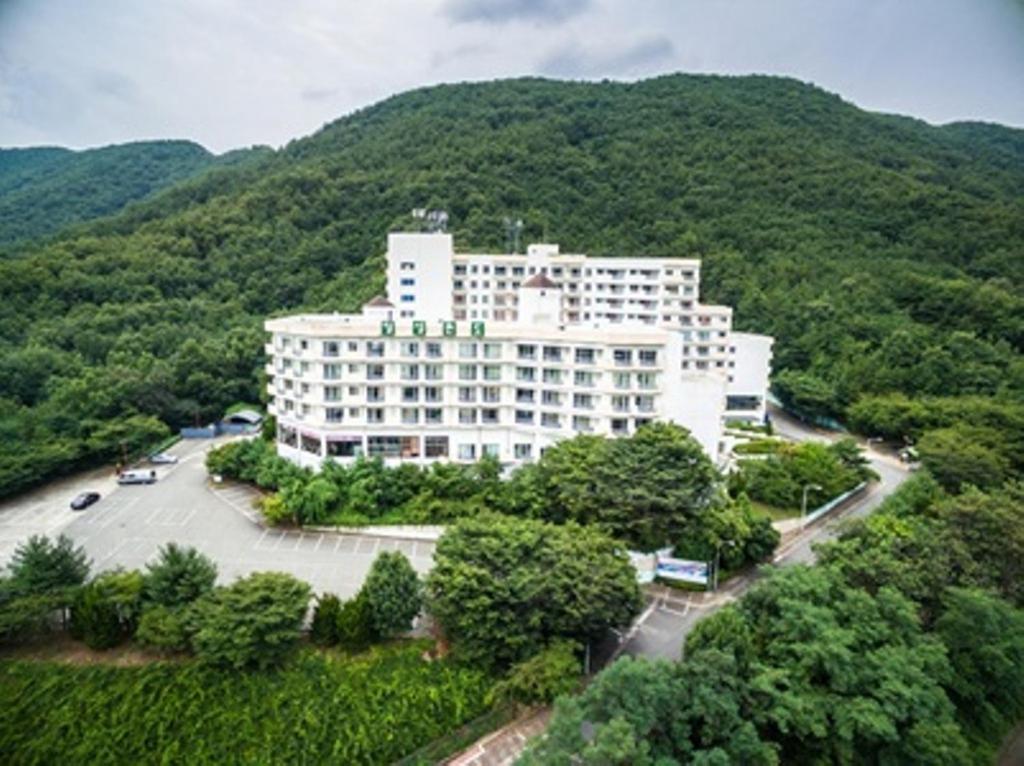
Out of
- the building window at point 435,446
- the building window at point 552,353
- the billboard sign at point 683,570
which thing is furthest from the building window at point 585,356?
the billboard sign at point 683,570

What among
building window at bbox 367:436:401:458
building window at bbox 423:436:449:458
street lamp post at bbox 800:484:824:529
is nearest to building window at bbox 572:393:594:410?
building window at bbox 423:436:449:458

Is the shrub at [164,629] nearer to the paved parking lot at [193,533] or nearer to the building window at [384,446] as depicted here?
the paved parking lot at [193,533]

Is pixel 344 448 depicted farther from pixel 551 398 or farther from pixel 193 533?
pixel 551 398

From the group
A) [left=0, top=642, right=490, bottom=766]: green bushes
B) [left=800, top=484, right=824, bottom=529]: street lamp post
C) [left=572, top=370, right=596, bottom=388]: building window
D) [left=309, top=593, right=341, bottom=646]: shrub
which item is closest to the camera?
[left=0, top=642, right=490, bottom=766]: green bushes

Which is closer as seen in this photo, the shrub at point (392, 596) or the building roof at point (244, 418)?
the shrub at point (392, 596)

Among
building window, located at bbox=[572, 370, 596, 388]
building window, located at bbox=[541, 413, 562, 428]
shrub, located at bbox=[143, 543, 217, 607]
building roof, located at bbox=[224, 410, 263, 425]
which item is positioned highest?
building window, located at bbox=[572, 370, 596, 388]

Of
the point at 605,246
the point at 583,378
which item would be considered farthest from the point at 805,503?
the point at 605,246

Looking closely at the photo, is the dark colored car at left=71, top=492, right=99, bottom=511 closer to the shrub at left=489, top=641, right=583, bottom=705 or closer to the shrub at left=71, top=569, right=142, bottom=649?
the shrub at left=71, top=569, right=142, bottom=649
